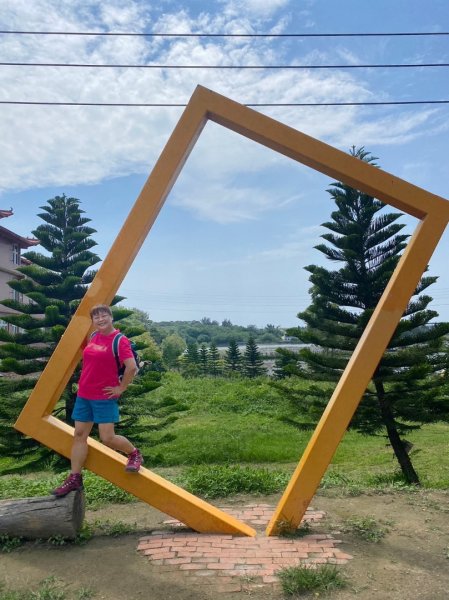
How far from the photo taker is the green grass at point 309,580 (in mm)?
2943

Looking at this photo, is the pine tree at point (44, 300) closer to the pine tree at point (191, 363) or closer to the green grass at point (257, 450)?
the green grass at point (257, 450)

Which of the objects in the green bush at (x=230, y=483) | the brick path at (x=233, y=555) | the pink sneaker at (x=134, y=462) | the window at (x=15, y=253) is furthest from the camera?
the window at (x=15, y=253)

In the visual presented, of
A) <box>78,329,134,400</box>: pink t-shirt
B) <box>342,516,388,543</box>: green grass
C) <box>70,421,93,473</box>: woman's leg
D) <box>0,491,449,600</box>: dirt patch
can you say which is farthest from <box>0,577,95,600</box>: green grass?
<box>342,516,388,543</box>: green grass

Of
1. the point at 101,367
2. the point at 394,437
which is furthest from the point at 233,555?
the point at 394,437

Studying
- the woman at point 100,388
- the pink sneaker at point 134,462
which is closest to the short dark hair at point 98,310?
the woman at point 100,388

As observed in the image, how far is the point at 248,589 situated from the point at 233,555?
0.45m

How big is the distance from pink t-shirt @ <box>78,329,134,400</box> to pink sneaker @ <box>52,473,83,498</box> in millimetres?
646

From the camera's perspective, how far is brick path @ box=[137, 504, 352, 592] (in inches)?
123

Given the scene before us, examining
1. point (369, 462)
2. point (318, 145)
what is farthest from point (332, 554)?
point (369, 462)

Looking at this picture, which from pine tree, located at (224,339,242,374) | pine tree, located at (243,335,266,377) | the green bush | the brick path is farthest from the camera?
pine tree, located at (224,339,242,374)

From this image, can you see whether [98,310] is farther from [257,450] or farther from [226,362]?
[226,362]

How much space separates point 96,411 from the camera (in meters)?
3.65

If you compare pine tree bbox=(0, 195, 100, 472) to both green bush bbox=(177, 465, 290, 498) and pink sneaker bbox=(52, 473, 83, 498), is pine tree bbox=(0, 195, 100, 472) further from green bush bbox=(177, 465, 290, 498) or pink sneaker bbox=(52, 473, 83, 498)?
pink sneaker bbox=(52, 473, 83, 498)

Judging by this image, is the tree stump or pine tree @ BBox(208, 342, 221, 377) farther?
pine tree @ BBox(208, 342, 221, 377)
